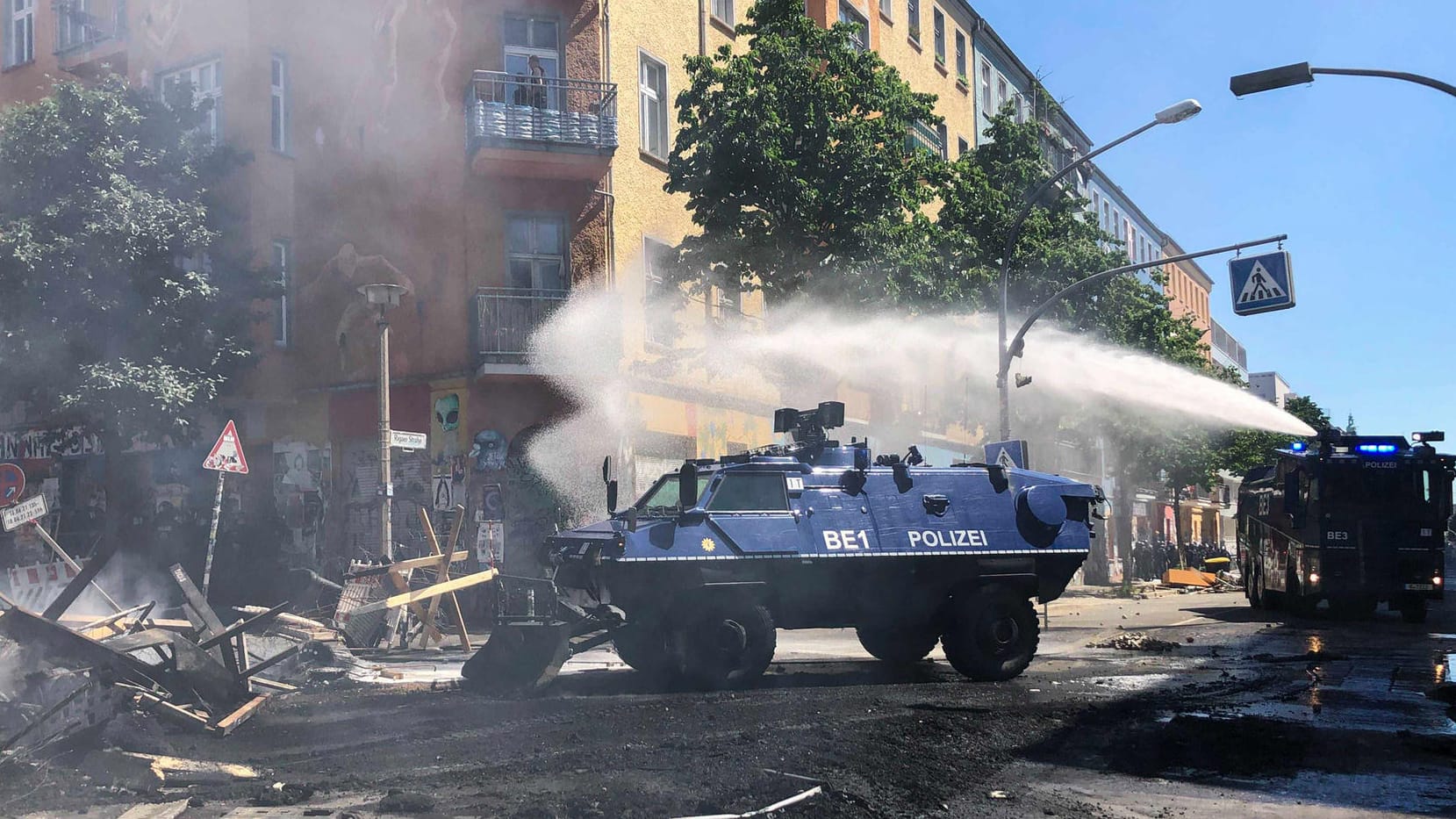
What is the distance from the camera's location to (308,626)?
13.4 m

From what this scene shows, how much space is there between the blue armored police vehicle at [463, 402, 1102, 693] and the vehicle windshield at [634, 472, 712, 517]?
20 millimetres

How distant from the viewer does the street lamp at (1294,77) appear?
40.3 ft

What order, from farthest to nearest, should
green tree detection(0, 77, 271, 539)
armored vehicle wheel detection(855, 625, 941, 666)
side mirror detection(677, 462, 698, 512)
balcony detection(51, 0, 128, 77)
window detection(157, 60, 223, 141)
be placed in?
balcony detection(51, 0, 128, 77)
window detection(157, 60, 223, 141)
green tree detection(0, 77, 271, 539)
armored vehicle wheel detection(855, 625, 941, 666)
side mirror detection(677, 462, 698, 512)

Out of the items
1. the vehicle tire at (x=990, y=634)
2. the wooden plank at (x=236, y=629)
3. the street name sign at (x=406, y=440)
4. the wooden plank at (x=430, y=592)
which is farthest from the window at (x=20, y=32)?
the vehicle tire at (x=990, y=634)

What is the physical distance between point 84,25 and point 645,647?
19.1m

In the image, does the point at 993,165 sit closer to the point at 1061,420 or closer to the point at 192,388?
the point at 1061,420

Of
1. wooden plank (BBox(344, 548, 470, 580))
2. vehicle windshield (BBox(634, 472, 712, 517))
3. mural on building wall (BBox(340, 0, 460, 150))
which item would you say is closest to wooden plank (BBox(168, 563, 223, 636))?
wooden plank (BBox(344, 548, 470, 580))

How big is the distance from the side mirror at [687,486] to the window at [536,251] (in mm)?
9400

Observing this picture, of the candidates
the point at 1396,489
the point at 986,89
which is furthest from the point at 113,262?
the point at 986,89

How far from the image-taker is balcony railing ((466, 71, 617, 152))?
18.8 metres

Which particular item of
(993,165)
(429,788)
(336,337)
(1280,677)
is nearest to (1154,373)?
(993,165)

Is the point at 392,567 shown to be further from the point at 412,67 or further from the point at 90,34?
the point at 90,34

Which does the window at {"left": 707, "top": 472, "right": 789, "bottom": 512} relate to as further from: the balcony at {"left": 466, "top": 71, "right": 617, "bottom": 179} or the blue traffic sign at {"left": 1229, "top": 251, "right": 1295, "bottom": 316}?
the blue traffic sign at {"left": 1229, "top": 251, "right": 1295, "bottom": 316}

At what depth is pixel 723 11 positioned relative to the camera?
79.8 ft
